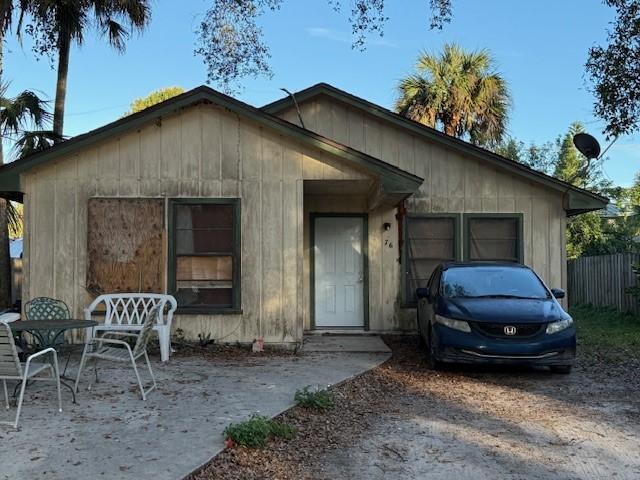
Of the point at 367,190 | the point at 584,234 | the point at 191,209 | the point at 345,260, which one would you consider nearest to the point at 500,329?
the point at 367,190

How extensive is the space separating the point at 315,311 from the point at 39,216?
506cm

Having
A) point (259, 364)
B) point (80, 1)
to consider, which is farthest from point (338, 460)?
point (80, 1)

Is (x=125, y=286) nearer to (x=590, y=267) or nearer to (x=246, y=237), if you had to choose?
(x=246, y=237)

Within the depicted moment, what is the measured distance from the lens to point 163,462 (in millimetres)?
4184

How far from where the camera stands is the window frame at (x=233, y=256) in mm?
9086

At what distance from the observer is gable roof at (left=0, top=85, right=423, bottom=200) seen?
878 centimetres

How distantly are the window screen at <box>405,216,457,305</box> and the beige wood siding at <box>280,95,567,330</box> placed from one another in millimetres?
210

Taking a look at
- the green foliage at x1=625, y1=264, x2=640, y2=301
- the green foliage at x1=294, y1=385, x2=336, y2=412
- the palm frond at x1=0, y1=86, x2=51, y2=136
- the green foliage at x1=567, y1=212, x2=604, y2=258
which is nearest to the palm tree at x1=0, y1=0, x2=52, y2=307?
the palm frond at x1=0, y1=86, x2=51, y2=136

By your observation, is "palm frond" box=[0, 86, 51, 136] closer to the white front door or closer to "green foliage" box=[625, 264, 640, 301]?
the white front door

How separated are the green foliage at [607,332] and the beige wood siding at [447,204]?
1244 millimetres

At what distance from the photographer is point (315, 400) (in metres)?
5.78

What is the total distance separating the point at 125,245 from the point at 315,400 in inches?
183

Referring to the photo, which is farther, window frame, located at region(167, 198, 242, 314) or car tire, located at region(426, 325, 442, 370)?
window frame, located at region(167, 198, 242, 314)

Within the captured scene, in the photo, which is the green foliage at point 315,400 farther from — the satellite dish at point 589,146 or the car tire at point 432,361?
the satellite dish at point 589,146
